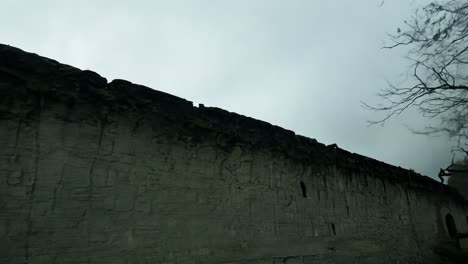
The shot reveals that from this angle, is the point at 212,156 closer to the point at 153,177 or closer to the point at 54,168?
the point at 153,177

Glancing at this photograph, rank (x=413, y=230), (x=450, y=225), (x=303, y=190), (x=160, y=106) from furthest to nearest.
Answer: (x=450, y=225)
(x=413, y=230)
(x=303, y=190)
(x=160, y=106)

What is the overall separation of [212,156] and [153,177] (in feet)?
3.09

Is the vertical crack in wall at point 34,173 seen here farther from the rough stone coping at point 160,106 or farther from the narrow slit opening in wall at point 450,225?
the narrow slit opening in wall at point 450,225

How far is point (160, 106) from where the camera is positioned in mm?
4164

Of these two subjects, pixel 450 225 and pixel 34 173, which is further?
pixel 450 225

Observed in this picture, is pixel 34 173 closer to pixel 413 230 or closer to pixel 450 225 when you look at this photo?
pixel 413 230

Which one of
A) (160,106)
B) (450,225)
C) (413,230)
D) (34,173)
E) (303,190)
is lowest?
(413,230)

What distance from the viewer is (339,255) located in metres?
6.17

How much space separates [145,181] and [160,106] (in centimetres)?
86

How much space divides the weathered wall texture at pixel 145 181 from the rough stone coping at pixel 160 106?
11 millimetres

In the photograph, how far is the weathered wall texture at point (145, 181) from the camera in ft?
10.3

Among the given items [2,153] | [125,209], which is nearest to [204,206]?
[125,209]

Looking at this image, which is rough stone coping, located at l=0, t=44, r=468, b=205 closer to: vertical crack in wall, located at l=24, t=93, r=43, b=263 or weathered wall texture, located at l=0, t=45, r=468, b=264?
weathered wall texture, located at l=0, t=45, r=468, b=264

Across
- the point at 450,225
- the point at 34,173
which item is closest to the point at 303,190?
the point at 34,173
